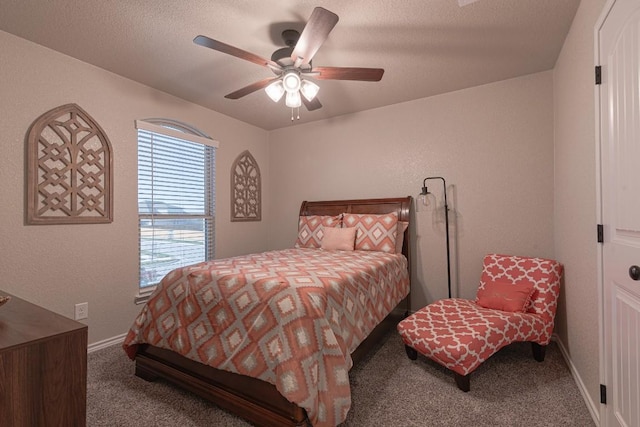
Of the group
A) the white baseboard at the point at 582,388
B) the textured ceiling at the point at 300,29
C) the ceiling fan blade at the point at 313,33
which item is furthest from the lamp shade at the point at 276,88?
the white baseboard at the point at 582,388

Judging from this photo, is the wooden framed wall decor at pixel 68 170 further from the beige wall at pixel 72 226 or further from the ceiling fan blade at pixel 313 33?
the ceiling fan blade at pixel 313 33

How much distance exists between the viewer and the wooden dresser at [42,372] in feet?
2.92

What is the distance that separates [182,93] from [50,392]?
285 centimetres

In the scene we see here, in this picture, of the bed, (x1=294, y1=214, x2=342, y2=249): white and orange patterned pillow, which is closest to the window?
(x1=294, y1=214, x2=342, y2=249): white and orange patterned pillow

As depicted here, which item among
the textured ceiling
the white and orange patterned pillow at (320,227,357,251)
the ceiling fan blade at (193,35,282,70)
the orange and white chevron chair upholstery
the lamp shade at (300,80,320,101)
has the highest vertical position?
the textured ceiling

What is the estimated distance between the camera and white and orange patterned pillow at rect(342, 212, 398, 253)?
300 cm

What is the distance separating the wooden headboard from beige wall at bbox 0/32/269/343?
5.83ft

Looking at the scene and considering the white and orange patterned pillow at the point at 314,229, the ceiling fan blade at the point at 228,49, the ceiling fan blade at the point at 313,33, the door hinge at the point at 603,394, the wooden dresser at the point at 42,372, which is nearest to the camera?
the wooden dresser at the point at 42,372

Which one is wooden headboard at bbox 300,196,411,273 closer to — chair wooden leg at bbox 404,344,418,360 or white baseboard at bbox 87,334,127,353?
chair wooden leg at bbox 404,344,418,360

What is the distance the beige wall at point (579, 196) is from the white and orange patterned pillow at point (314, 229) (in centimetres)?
205

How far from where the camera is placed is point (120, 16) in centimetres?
193

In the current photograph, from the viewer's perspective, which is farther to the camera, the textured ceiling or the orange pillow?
the orange pillow

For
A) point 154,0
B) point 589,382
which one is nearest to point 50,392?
point 154,0

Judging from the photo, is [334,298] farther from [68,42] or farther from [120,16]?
[68,42]
